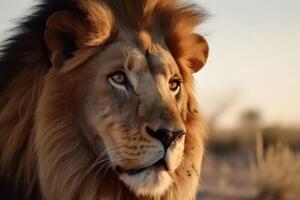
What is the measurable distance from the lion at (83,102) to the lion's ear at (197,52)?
1.12 ft

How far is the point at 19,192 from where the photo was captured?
5273mm

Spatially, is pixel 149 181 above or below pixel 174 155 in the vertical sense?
below

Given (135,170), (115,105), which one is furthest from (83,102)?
(135,170)

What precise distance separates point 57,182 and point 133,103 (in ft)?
2.13

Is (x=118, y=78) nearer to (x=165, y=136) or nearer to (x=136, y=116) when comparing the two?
(x=136, y=116)

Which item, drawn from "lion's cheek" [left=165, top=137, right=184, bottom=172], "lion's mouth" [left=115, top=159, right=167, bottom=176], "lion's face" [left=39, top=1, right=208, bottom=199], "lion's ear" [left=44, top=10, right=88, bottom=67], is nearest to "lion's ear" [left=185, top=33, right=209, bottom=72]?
"lion's face" [left=39, top=1, right=208, bottom=199]

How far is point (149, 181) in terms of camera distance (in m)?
5.02

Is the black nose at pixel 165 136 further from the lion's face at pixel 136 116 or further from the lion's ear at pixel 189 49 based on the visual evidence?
the lion's ear at pixel 189 49

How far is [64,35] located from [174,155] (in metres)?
Result: 1.00

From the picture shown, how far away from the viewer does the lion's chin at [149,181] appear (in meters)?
4.99

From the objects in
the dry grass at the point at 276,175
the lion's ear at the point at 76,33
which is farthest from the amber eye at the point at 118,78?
the dry grass at the point at 276,175

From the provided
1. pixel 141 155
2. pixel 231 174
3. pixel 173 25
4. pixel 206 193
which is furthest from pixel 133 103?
pixel 231 174

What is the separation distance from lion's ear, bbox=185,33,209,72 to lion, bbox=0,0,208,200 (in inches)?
13.4

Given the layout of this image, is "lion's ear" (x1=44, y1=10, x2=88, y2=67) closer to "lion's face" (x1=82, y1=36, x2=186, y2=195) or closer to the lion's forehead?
"lion's face" (x1=82, y1=36, x2=186, y2=195)
